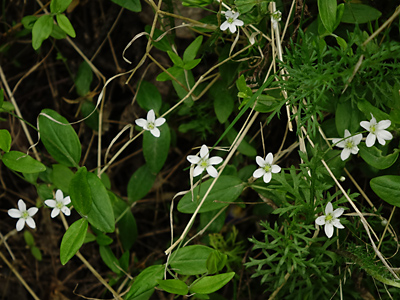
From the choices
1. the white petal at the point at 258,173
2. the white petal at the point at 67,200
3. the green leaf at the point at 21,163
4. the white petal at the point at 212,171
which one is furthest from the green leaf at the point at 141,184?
the white petal at the point at 258,173

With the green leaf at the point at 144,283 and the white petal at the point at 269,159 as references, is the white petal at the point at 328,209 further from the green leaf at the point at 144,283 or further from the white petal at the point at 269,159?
the green leaf at the point at 144,283

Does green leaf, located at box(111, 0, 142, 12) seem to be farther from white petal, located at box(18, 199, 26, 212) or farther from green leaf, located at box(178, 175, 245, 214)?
white petal, located at box(18, 199, 26, 212)

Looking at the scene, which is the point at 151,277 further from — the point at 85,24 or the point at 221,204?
the point at 85,24

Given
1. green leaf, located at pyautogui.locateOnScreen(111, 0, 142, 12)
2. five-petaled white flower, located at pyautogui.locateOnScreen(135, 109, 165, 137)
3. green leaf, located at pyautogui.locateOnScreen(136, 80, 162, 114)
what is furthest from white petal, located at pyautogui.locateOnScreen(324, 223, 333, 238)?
green leaf, located at pyautogui.locateOnScreen(111, 0, 142, 12)

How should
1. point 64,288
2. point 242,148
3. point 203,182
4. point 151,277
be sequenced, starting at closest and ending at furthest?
point 151,277 < point 203,182 < point 242,148 < point 64,288

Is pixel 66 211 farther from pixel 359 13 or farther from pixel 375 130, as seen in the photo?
pixel 359 13

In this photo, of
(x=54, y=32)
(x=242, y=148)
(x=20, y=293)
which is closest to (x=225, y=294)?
(x=242, y=148)
